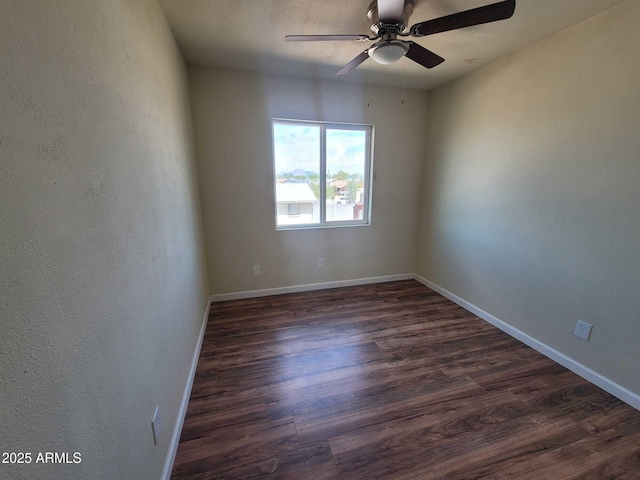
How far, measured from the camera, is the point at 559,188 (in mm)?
1971

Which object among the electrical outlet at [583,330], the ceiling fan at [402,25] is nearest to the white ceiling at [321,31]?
the ceiling fan at [402,25]

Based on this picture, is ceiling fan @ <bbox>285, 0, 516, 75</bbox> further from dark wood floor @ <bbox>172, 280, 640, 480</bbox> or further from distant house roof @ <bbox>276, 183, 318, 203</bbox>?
dark wood floor @ <bbox>172, 280, 640, 480</bbox>

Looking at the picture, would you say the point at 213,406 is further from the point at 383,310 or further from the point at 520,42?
the point at 520,42

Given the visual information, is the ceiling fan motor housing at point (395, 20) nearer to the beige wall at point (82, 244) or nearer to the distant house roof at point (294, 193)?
the beige wall at point (82, 244)

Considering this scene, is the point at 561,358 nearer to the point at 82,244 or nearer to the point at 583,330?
the point at 583,330

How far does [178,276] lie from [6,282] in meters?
1.28

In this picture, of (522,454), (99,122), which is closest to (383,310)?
(522,454)

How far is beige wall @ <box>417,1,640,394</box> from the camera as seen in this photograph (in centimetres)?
164

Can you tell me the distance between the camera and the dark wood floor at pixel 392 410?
1.31 meters

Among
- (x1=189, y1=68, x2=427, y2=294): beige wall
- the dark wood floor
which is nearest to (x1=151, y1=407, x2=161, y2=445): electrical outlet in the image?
the dark wood floor

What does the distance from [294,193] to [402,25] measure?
1.88m

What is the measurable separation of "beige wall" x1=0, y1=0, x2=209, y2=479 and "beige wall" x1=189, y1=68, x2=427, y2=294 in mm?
1290

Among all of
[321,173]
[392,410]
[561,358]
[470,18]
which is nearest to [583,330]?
[561,358]

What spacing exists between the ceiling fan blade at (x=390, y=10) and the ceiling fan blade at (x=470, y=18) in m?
0.12
